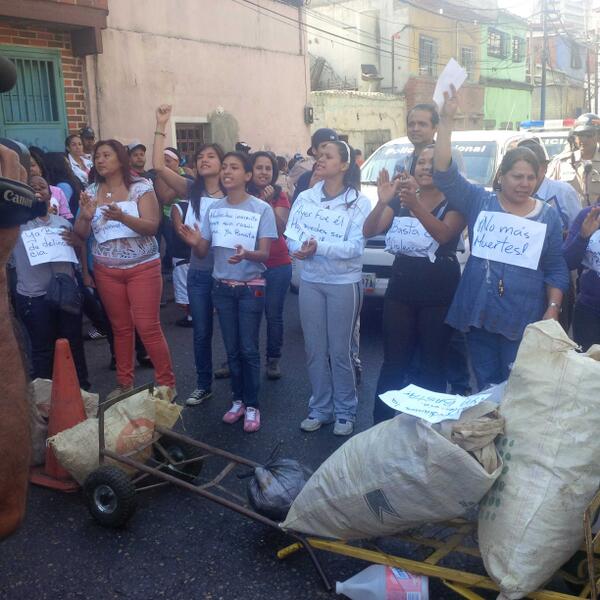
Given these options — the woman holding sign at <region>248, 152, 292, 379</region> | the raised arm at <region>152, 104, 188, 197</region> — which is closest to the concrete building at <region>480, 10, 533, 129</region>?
the woman holding sign at <region>248, 152, 292, 379</region>

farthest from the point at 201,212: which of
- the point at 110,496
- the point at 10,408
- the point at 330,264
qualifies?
the point at 10,408

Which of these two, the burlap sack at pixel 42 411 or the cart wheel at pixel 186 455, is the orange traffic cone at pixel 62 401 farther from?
the cart wheel at pixel 186 455

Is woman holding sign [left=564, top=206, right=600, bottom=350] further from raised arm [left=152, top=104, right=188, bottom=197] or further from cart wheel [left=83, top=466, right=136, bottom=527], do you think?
raised arm [left=152, top=104, right=188, bottom=197]

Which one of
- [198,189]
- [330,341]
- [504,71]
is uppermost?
[504,71]

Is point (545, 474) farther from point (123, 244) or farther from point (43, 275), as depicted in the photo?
point (43, 275)

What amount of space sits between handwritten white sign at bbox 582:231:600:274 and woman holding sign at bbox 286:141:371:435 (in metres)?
1.36

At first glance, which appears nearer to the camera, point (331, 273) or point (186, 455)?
point (186, 455)

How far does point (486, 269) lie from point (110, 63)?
9.53 meters

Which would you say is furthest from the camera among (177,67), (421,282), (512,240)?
(177,67)

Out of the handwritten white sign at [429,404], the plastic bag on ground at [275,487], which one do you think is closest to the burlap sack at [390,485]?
the handwritten white sign at [429,404]

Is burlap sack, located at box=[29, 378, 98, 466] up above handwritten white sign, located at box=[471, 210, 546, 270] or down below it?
below

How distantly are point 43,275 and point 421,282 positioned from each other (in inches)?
104

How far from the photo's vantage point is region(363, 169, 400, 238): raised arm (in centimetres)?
417

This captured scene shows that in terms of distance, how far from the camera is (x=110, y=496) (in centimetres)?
344
